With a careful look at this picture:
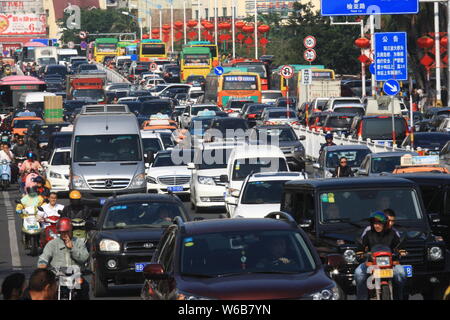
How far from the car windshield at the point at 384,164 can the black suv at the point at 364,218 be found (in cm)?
1088

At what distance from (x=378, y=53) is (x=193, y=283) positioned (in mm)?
33424

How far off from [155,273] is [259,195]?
12290 mm

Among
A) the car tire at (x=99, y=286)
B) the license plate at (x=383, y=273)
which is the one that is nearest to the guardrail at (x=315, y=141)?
the car tire at (x=99, y=286)

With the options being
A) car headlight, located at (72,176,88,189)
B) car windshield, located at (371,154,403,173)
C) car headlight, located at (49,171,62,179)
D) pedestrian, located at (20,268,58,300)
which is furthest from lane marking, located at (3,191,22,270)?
pedestrian, located at (20,268,58,300)

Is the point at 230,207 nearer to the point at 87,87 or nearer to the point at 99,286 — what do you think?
the point at 99,286

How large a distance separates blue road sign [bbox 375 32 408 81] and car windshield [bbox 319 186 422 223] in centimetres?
2742

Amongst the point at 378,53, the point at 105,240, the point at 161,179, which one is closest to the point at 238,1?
the point at 378,53

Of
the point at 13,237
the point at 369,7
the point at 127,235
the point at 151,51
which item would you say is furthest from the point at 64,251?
the point at 151,51

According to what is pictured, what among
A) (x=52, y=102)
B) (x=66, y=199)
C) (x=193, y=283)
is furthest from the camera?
(x=52, y=102)

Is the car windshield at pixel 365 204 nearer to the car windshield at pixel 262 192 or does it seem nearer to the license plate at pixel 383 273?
the license plate at pixel 383 273

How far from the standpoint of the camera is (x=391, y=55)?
4412 cm
